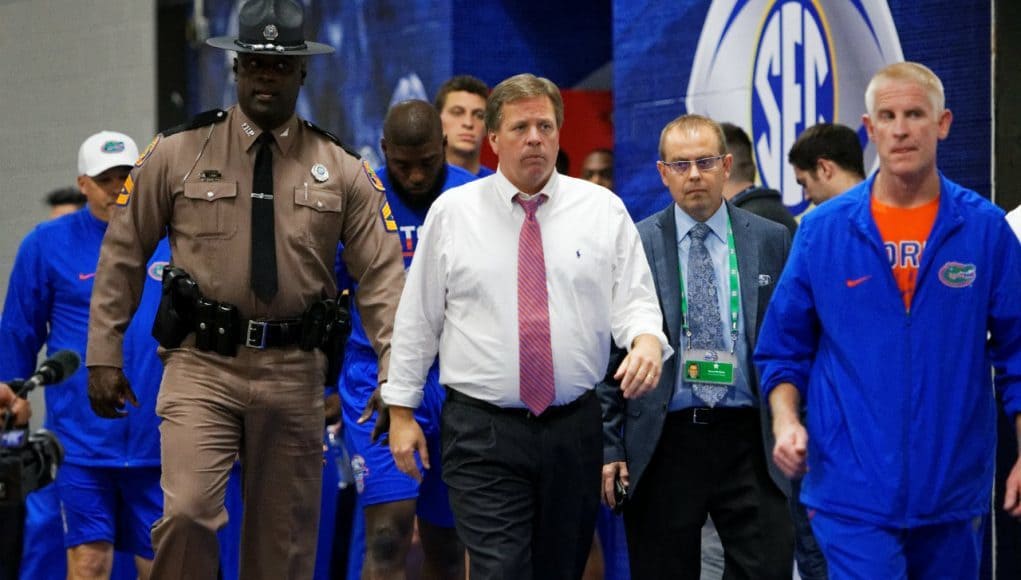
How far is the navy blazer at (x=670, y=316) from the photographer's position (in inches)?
211

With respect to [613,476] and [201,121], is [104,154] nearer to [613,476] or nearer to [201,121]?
[201,121]

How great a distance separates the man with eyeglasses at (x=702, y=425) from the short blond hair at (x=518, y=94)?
68 centimetres

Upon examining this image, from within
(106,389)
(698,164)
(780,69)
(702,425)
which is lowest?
(702,425)

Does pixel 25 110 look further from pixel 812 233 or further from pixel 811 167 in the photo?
pixel 812 233

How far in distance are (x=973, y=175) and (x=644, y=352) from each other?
7.60ft

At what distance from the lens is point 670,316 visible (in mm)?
5426

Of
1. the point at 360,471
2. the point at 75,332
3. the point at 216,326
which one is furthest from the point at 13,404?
the point at 75,332

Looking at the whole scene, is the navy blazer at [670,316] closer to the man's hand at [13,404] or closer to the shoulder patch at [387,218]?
the shoulder patch at [387,218]

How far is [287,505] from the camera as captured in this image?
559cm

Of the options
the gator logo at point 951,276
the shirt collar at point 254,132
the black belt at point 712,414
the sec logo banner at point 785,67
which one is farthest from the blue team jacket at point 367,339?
the gator logo at point 951,276

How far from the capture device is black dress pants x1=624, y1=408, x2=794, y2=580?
5367 mm

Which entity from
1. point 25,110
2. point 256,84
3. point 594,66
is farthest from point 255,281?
point 25,110

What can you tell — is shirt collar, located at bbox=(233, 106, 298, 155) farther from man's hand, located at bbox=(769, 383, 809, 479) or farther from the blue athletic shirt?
man's hand, located at bbox=(769, 383, 809, 479)

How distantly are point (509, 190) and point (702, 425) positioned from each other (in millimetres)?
1009
